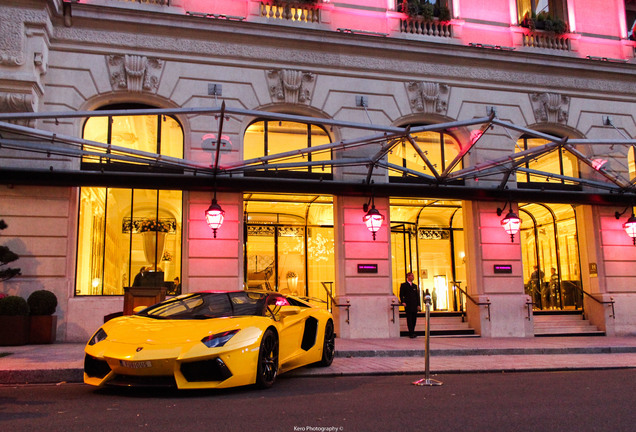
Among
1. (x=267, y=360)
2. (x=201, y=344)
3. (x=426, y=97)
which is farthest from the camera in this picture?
(x=426, y=97)

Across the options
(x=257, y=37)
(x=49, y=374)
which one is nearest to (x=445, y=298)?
(x=257, y=37)

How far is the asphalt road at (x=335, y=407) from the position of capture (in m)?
5.29

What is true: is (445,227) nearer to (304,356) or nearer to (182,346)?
(304,356)

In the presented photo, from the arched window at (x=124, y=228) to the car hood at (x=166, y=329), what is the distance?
757 cm

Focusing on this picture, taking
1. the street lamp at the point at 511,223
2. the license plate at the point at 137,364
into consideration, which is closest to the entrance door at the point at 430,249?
the street lamp at the point at 511,223

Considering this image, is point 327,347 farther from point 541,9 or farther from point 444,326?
point 541,9

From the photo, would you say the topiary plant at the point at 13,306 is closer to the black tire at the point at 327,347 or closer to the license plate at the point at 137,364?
the black tire at the point at 327,347

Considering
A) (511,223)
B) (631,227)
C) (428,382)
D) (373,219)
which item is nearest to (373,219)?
(373,219)

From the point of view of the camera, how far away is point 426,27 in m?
18.8

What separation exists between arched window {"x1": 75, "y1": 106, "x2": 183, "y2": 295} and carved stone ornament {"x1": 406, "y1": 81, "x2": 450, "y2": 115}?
722 centimetres

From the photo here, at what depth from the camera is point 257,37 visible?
16938 mm

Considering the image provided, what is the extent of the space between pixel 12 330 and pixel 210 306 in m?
7.11

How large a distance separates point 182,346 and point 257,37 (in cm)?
1214

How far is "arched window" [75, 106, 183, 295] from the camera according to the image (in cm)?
1505
